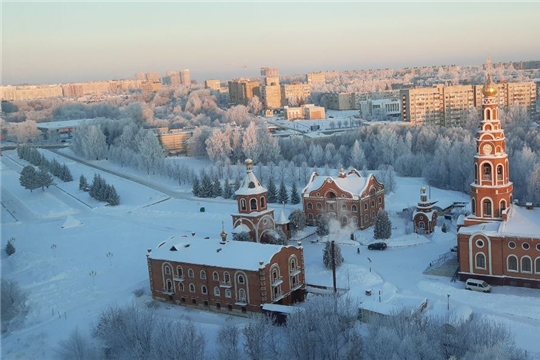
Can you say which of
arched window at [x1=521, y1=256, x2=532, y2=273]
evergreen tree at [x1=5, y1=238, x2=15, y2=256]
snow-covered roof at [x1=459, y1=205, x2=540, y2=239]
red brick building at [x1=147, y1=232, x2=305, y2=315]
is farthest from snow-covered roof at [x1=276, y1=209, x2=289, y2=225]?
evergreen tree at [x1=5, y1=238, x2=15, y2=256]

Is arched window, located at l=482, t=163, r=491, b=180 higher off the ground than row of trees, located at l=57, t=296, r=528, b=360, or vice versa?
arched window, located at l=482, t=163, r=491, b=180

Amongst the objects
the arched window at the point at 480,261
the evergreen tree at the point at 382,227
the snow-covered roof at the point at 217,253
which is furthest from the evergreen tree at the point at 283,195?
the arched window at the point at 480,261

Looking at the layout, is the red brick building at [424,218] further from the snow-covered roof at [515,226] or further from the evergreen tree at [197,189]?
the evergreen tree at [197,189]

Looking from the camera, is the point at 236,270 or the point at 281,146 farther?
the point at 281,146

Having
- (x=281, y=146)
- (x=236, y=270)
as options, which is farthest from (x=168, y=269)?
(x=281, y=146)

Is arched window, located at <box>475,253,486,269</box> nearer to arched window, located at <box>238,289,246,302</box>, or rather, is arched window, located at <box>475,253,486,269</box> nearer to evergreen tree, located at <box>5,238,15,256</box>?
arched window, located at <box>238,289,246,302</box>

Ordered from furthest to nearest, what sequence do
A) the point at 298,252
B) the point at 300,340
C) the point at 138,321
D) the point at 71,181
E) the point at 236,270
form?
the point at 71,181
the point at 298,252
the point at 236,270
the point at 138,321
the point at 300,340

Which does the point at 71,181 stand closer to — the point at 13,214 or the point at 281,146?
the point at 13,214
